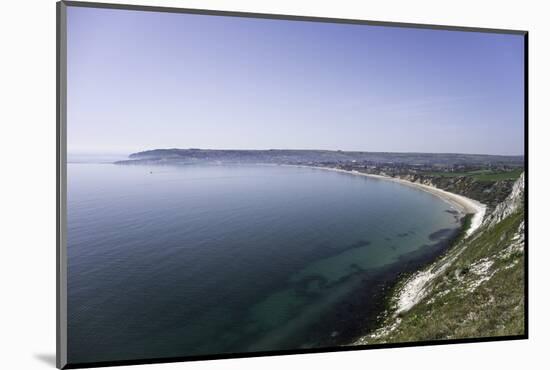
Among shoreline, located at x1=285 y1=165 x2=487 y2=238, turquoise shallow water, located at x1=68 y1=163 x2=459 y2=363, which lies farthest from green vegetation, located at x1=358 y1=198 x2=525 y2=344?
shoreline, located at x1=285 y1=165 x2=487 y2=238

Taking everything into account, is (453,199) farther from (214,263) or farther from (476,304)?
(476,304)

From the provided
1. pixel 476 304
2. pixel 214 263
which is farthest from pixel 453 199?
pixel 476 304

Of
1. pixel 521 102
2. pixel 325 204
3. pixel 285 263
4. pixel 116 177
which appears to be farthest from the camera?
pixel 325 204

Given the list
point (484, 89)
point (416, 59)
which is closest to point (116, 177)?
point (416, 59)

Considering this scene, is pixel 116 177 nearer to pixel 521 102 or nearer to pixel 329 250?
pixel 329 250

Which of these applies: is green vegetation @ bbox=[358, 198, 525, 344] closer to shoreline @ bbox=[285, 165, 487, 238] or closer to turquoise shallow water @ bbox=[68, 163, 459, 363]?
turquoise shallow water @ bbox=[68, 163, 459, 363]

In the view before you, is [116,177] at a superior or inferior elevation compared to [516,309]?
superior

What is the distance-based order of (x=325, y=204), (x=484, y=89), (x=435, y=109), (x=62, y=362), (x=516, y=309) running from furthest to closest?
1. (x=325, y=204)
2. (x=435, y=109)
3. (x=484, y=89)
4. (x=516, y=309)
5. (x=62, y=362)

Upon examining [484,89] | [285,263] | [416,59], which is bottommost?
[285,263]

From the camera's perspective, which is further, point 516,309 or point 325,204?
point 325,204
